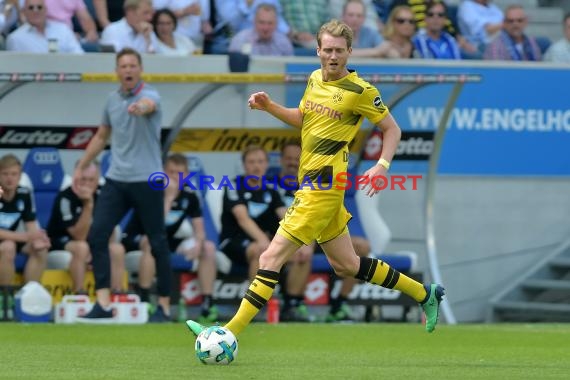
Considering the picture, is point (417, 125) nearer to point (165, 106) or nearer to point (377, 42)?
point (377, 42)

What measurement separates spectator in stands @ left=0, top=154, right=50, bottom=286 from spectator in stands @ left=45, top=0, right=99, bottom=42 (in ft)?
6.94

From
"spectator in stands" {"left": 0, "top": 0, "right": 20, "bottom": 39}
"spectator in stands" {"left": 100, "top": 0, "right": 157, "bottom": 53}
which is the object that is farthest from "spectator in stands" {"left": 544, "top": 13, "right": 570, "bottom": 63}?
"spectator in stands" {"left": 0, "top": 0, "right": 20, "bottom": 39}

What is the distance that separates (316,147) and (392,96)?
6.09m

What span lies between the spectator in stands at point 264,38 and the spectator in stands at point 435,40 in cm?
155

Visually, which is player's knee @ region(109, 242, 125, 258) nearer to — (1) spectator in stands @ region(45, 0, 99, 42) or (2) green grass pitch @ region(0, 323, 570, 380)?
(2) green grass pitch @ region(0, 323, 570, 380)

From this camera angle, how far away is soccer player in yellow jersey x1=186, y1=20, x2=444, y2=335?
9.46m

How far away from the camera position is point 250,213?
591 inches

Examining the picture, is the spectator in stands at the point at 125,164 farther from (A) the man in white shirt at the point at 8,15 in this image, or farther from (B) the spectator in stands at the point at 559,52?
(B) the spectator in stands at the point at 559,52

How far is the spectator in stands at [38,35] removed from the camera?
49.5ft

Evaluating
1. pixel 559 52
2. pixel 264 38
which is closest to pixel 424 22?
Result: pixel 559 52

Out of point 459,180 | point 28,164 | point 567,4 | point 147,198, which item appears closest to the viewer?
point 147,198

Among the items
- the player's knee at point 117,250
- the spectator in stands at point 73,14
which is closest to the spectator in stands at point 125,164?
the player's knee at point 117,250

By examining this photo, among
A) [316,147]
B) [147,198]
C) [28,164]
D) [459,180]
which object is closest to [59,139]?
[28,164]

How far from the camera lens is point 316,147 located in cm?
971
